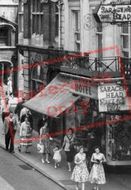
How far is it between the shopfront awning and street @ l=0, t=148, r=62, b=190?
2402 millimetres

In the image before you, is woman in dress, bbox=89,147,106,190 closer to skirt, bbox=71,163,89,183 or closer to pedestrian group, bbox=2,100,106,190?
pedestrian group, bbox=2,100,106,190

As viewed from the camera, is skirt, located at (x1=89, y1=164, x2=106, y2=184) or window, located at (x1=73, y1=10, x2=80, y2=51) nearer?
skirt, located at (x1=89, y1=164, x2=106, y2=184)

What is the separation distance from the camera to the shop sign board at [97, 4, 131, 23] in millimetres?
21922

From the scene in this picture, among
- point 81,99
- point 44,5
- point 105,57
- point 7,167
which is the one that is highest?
point 44,5

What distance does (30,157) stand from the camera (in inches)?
1140

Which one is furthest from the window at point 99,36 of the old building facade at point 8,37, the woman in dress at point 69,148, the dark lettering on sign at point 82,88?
the old building facade at point 8,37

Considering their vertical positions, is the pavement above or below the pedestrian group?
below

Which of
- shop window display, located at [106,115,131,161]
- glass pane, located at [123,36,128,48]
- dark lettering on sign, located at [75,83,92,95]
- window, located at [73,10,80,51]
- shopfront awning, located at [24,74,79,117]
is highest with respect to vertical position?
window, located at [73,10,80,51]

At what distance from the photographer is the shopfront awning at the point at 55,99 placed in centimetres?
2686

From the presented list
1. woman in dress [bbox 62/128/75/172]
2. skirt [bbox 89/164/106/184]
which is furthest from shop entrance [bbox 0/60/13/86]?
skirt [bbox 89/164/106/184]

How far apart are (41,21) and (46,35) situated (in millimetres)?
1702

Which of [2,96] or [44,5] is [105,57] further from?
[2,96]

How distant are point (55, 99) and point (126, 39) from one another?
14.6 feet

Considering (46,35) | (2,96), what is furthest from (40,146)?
(2,96)
